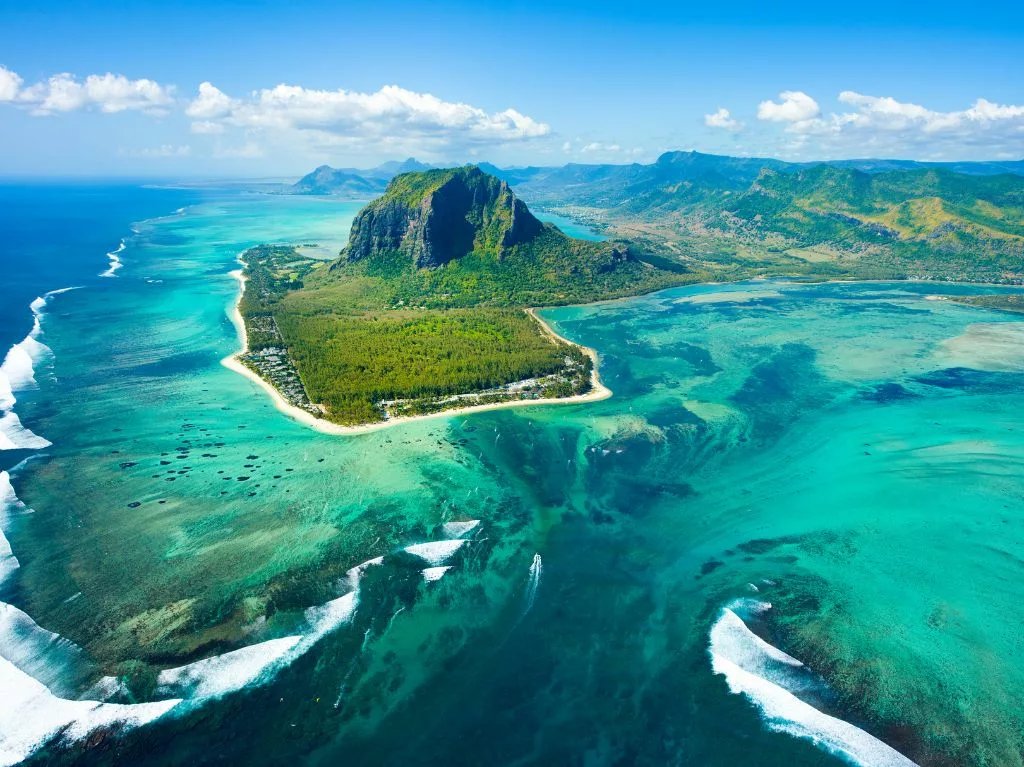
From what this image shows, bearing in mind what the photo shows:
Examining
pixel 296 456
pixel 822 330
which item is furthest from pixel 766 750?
pixel 822 330

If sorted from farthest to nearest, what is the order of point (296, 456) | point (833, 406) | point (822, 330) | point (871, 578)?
point (822, 330) → point (833, 406) → point (296, 456) → point (871, 578)

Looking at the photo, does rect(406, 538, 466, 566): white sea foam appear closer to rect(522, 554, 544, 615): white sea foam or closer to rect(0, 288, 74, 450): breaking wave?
rect(522, 554, 544, 615): white sea foam

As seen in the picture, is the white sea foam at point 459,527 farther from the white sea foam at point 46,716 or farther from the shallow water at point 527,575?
the white sea foam at point 46,716

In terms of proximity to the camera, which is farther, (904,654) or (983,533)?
(983,533)

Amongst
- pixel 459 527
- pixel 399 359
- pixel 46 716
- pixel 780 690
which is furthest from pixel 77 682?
pixel 399 359

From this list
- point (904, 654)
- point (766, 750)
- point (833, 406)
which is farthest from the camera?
point (833, 406)

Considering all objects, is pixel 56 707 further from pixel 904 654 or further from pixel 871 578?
pixel 871 578

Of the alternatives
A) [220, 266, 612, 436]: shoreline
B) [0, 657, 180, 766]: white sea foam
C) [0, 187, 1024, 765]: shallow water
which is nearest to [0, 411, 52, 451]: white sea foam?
[0, 187, 1024, 765]: shallow water
